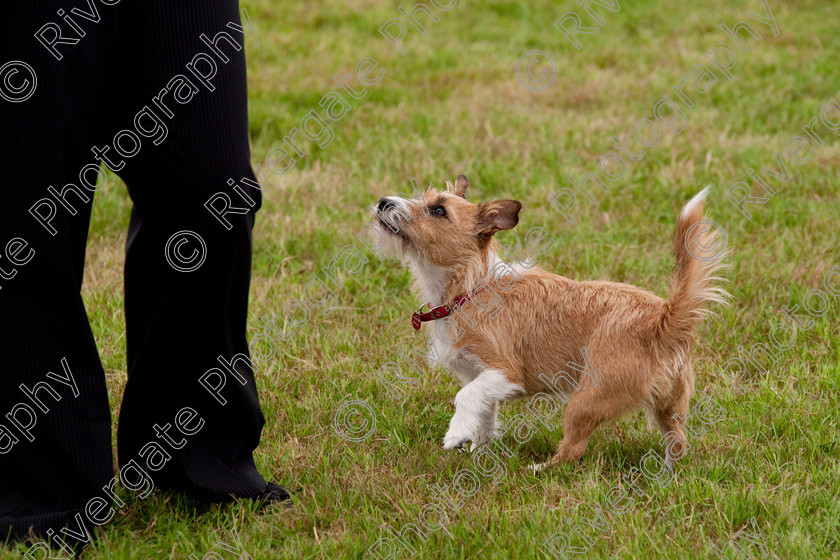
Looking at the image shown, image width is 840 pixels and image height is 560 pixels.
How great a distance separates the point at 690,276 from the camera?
3361mm

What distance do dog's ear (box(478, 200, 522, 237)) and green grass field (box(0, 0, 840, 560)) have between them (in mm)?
905

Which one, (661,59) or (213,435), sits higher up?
(213,435)

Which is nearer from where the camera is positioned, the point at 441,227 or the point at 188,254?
the point at 188,254

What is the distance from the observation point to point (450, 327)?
3.68 metres

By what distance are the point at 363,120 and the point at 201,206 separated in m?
5.00

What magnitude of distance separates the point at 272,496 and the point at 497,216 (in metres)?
1.41

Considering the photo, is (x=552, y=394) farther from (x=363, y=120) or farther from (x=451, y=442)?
(x=363, y=120)

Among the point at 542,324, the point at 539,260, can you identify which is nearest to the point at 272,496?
the point at 542,324

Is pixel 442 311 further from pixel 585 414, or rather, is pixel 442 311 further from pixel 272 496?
pixel 272 496

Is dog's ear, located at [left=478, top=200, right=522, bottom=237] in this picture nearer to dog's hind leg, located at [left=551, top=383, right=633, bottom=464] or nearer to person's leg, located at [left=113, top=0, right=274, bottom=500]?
dog's hind leg, located at [left=551, top=383, right=633, bottom=464]

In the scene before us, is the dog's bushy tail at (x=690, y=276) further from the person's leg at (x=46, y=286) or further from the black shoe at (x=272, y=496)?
the person's leg at (x=46, y=286)

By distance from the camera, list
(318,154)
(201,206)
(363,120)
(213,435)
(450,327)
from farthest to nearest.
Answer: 1. (363,120)
2. (318,154)
3. (450,327)
4. (213,435)
5. (201,206)


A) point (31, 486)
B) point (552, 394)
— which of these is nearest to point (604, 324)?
point (552, 394)

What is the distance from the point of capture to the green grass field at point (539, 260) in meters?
3.11
